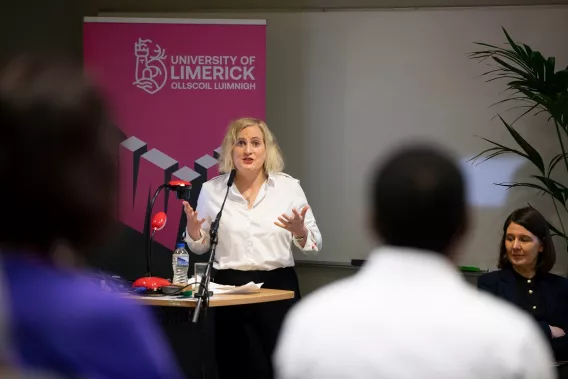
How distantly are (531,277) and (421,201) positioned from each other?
2.61m

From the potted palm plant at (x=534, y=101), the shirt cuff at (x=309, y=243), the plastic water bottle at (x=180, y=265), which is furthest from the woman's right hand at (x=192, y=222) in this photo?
the potted palm plant at (x=534, y=101)

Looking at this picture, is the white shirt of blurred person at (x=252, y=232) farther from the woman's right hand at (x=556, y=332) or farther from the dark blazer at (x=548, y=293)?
the woman's right hand at (x=556, y=332)

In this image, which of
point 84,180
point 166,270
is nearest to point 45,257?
point 84,180

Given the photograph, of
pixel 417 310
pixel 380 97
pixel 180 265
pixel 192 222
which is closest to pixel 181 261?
pixel 180 265

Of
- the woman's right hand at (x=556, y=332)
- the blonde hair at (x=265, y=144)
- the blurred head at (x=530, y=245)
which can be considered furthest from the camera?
the blonde hair at (x=265, y=144)

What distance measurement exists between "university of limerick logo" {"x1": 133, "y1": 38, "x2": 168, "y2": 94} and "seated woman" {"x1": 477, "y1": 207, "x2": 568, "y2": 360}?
258 cm

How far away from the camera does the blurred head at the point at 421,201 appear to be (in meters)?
1.25

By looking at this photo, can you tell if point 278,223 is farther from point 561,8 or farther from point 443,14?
point 561,8

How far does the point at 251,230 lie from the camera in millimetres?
3898

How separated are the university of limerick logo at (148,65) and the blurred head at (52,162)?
4493 mm

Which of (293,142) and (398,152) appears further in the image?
(293,142)

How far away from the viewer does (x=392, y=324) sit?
4.06 ft

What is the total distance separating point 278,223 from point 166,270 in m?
1.48

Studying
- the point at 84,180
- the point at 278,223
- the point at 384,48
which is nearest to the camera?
the point at 84,180
